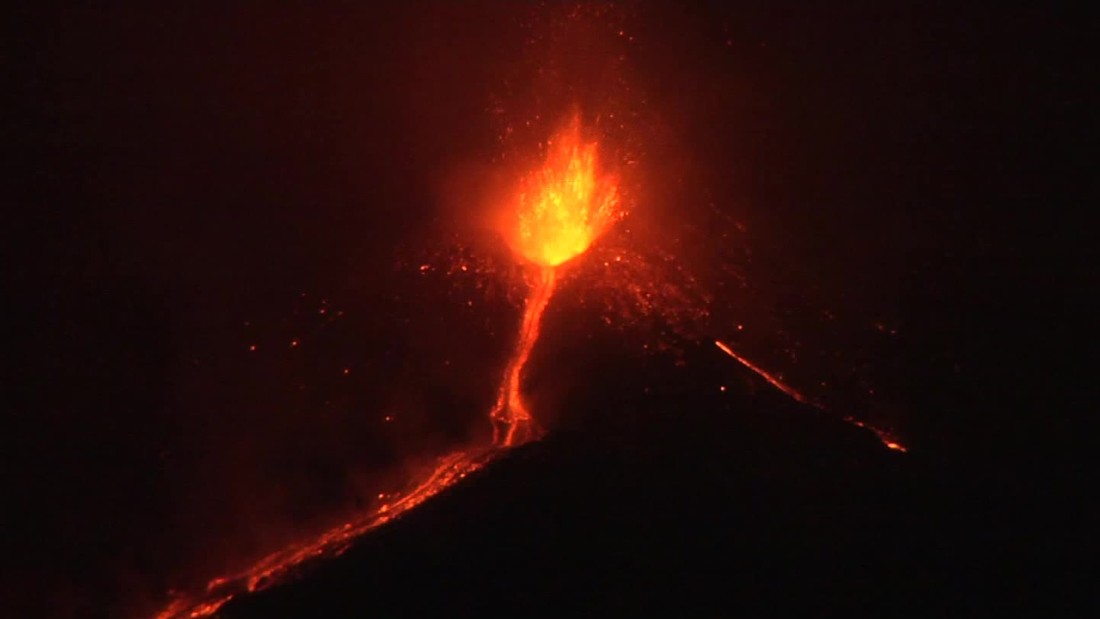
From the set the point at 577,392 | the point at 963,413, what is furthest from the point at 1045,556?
the point at 577,392

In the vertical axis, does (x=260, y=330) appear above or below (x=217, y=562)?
above

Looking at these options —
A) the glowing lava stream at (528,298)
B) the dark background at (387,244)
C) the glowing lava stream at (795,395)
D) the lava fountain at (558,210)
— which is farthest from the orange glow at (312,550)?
the glowing lava stream at (795,395)

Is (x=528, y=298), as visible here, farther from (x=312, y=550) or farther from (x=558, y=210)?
(x=312, y=550)

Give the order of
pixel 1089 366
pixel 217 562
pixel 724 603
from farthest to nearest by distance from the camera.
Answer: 1. pixel 1089 366
2. pixel 217 562
3. pixel 724 603

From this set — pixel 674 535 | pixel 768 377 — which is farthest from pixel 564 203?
pixel 674 535

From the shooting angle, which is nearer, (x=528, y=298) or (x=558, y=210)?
(x=528, y=298)

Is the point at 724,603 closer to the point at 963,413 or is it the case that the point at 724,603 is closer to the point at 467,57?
the point at 963,413

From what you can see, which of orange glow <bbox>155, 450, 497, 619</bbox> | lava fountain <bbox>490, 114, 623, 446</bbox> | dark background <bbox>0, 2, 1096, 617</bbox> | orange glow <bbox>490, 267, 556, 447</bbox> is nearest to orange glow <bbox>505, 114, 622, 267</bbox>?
lava fountain <bbox>490, 114, 623, 446</bbox>
